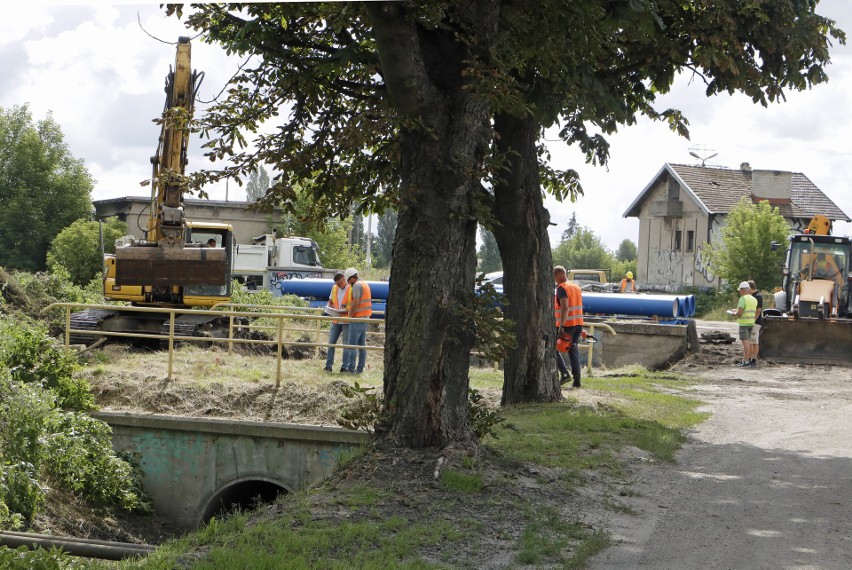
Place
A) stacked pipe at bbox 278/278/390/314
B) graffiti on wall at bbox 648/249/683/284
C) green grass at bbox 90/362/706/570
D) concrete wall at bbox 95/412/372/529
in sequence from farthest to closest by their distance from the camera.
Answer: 1. graffiti on wall at bbox 648/249/683/284
2. stacked pipe at bbox 278/278/390/314
3. concrete wall at bbox 95/412/372/529
4. green grass at bbox 90/362/706/570

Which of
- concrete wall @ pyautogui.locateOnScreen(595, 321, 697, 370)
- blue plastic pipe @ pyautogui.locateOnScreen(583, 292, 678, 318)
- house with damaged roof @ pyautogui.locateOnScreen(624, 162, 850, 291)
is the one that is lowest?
concrete wall @ pyautogui.locateOnScreen(595, 321, 697, 370)

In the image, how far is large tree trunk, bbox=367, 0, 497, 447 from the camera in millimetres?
9320

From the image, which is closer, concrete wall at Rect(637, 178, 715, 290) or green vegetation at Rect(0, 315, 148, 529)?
green vegetation at Rect(0, 315, 148, 529)

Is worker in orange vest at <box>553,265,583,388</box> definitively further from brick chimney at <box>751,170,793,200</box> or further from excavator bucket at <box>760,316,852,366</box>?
brick chimney at <box>751,170,793,200</box>

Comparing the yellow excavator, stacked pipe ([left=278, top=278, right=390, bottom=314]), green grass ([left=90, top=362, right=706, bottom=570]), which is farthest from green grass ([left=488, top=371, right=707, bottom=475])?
stacked pipe ([left=278, top=278, right=390, bottom=314])

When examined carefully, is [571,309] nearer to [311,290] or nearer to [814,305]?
[814,305]

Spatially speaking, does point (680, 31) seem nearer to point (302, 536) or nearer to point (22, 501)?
point (302, 536)

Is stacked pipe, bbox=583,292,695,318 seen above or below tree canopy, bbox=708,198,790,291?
below

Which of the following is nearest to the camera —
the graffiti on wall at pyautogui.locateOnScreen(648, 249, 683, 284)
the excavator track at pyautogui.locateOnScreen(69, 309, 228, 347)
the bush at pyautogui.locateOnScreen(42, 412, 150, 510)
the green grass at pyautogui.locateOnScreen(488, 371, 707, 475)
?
the green grass at pyautogui.locateOnScreen(488, 371, 707, 475)

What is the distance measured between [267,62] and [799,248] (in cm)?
2095

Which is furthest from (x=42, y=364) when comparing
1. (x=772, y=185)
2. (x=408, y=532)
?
(x=772, y=185)

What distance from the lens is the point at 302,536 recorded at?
23.8 ft

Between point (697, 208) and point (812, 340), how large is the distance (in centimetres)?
4081

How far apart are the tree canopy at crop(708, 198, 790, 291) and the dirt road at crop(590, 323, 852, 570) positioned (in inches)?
1451
